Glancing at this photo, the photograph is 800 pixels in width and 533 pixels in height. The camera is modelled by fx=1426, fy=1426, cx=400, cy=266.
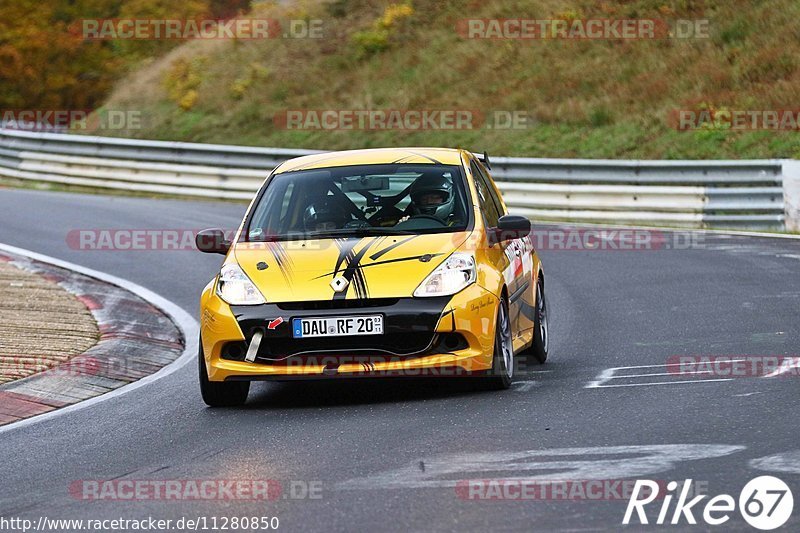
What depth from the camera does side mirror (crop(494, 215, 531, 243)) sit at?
9344 millimetres

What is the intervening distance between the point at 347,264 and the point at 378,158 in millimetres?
1639

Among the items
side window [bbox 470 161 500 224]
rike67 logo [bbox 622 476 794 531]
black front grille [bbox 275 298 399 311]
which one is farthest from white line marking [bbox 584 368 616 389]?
rike67 logo [bbox 622 476 794 531]

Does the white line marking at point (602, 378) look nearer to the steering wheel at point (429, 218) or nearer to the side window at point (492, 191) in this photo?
the steering wheel at point (429, 218)

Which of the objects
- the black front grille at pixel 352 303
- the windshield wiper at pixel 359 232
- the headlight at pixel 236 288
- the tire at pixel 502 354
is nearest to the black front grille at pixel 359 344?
the black front grille at pixel 352 303

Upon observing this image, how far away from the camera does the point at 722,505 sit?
18.1 feet

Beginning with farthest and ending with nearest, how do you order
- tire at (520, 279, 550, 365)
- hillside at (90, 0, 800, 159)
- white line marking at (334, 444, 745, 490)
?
hillside at (90, 0, 800, 159) → tire at (520, 279, 550, 365) → white line marking at (334, 444, 745, 490)

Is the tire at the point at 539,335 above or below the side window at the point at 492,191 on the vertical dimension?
below

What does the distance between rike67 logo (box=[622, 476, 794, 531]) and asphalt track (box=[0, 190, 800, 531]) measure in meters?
0.06

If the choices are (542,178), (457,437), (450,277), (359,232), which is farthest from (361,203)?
(542,178)

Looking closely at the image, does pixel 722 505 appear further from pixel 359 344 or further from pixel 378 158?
pixel 378 158

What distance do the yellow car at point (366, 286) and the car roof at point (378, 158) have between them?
114 mm

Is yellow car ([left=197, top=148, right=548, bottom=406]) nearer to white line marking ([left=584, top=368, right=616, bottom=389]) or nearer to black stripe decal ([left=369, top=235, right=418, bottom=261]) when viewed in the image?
black stripe decal ([left=369, top=235, right=418, bottom=261])

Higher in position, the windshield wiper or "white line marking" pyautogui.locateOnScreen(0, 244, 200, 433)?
the windshield wiper

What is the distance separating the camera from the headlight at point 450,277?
853cm
